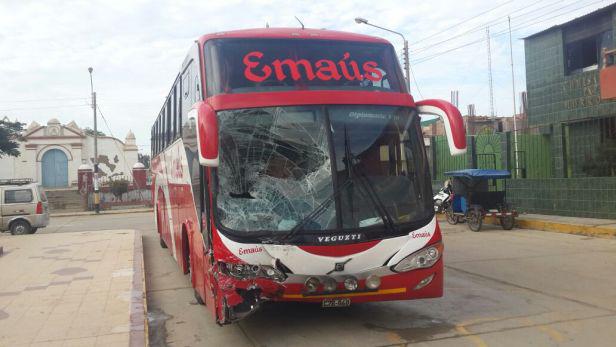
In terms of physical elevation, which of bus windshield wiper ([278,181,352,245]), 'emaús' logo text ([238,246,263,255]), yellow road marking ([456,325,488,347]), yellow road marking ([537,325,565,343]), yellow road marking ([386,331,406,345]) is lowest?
yellow road marking ([537,325,565,343])

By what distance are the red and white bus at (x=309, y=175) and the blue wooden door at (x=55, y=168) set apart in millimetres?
42123

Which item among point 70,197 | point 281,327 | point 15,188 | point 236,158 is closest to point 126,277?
point 281,327

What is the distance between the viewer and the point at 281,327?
6047 mm

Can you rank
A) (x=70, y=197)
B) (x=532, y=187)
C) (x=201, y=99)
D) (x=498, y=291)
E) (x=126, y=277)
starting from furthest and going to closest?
1. (x=70, y=197)
2. (x=532, y=187)
3. (x=126, y=277)
4. (x=498, y=291)
5. (x=201, y=99)

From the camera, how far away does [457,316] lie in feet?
20.7

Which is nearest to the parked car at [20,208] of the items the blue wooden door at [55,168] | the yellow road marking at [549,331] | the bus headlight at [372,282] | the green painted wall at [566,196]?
the green painted wall at [566,196]

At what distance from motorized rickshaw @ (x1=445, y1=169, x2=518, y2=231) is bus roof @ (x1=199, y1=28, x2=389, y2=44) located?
9.65 metres

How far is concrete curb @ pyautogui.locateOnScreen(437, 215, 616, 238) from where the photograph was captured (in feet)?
43.0

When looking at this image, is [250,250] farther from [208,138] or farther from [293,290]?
[208,138]

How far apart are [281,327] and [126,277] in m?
4.16

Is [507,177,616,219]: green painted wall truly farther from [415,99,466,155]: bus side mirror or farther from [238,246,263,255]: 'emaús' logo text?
[238,246,263,255]: 'emaús' logo text

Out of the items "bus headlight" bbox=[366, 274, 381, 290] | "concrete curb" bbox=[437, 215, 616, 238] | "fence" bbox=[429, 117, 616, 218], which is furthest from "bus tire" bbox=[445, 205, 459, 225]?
"bus headlight" bbox=[366, 274, 381, 290]

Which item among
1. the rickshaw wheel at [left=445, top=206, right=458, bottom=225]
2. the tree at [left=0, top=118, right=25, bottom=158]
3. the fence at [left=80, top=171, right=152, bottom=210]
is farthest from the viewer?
the fence at [left=80, top=171, right=152, bottom=210]

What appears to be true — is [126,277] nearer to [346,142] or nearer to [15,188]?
[346,142]
